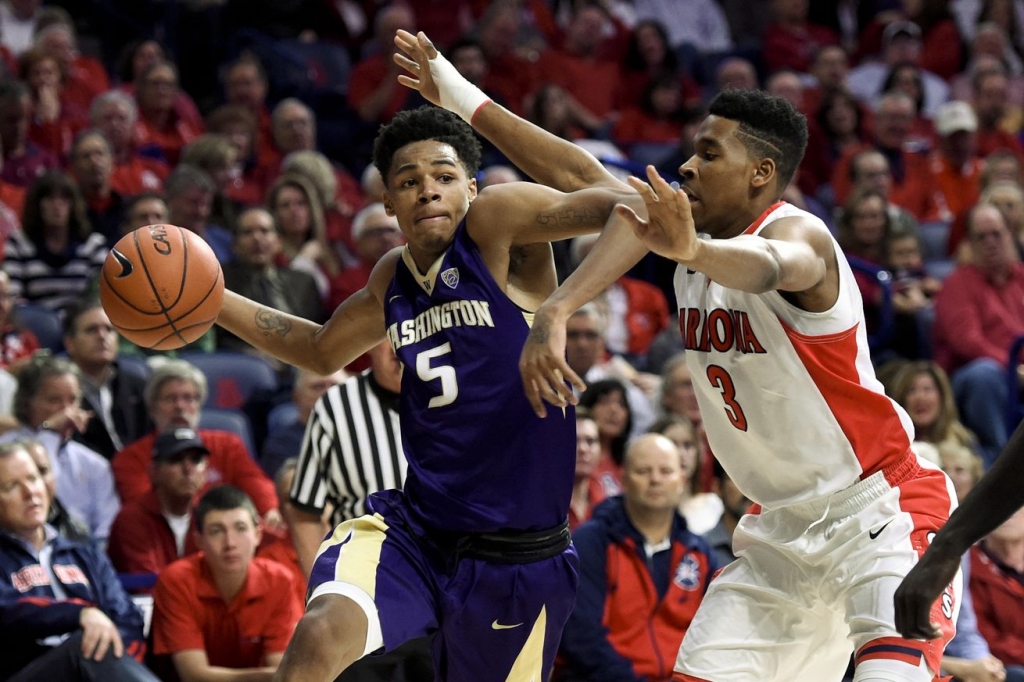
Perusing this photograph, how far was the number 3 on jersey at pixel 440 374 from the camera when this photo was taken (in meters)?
4.56

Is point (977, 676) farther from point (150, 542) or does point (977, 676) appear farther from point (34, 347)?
point (34, 347)

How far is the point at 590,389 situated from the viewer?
861cm

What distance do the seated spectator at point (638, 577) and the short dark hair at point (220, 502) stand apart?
1.59 m

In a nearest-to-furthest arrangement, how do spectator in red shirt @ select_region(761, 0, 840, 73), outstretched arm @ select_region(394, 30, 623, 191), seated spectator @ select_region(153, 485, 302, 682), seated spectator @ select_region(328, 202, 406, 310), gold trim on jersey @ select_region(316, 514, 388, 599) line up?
gold trim on jersey @ select_region(316, 514, 388, 599), outstretched arm @ select_region(394, 30, 623, 191), seated spectator @ select_region(153, 485, 302, 682), seated spectator @ select_region(328, 202, 406, 310), spectator in red shirt @ select_region(761, 0, 840, 73)

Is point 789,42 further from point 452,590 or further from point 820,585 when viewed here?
point 452,590

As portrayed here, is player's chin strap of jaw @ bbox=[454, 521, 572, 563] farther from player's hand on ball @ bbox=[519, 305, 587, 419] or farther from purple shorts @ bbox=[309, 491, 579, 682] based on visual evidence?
player's hand on ball @ bbox=[519, 305, 587, 419]

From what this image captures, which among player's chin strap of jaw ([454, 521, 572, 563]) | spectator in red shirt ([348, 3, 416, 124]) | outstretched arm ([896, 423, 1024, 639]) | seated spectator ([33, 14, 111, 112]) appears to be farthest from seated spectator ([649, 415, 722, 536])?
seated spectator ([33, 14, 111, 112])

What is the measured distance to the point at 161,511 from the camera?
741cm

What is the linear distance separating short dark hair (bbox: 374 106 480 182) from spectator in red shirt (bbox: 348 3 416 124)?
23.2 feet

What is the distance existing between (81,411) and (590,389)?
2881 mm

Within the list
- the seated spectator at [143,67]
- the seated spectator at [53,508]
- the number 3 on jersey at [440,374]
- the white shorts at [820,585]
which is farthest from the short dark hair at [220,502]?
the seated spectator at [143,67]

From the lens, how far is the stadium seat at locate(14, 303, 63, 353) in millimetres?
8883

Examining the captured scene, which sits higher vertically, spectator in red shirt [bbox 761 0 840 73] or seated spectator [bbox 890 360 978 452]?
spectator in red shirt [bbox 761 0 840 73]

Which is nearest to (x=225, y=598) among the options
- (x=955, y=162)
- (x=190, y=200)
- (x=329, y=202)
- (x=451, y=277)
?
(x=451, y=277)
